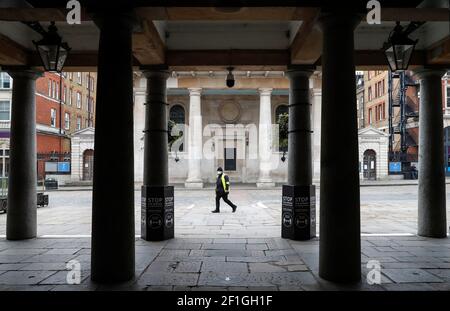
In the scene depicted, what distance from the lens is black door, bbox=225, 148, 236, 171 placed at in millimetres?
32844

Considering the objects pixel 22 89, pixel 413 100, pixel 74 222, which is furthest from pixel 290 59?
pixel 413 100

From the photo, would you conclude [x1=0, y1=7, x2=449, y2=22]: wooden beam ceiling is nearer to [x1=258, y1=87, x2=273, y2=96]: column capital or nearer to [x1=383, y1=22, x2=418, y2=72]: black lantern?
[x1=383, y1=22, x2=418, y2=72]: black lantern

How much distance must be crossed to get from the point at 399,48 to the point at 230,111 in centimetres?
2759

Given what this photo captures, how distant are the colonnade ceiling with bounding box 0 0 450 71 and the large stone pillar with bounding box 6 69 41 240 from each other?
2.04 ft

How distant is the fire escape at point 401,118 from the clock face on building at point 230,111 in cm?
1564

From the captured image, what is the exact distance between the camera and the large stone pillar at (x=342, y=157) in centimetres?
533

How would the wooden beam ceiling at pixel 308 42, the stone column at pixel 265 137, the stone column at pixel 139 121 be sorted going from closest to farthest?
the wooden beam ceiling at pixel 308 42, the stone column at pixel 139 121, the stone column at pixel 265 137

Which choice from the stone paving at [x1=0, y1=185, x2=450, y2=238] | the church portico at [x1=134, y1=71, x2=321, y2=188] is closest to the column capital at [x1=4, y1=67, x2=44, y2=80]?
the stone paving at [x1=0, y1=185, x2=450, y2=238]

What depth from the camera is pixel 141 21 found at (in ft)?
19.6

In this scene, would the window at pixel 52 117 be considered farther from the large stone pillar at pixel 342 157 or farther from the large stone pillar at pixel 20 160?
the large stone pillar at pixel 342 157

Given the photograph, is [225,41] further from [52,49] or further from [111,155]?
[111,155]

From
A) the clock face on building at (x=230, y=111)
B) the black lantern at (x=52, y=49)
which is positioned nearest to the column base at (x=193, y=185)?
the clock face on building at (x=230, y=111)

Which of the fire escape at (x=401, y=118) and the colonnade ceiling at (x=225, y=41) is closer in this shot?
the colonnade ceiling at (x=225, y=41)
